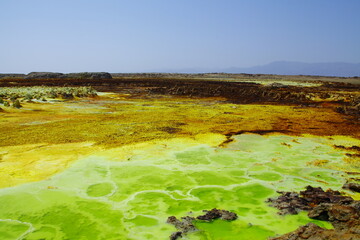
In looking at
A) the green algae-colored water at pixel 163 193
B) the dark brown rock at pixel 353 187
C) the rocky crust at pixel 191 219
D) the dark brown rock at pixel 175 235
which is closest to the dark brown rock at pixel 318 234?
the green algae-colored water at pixel 163 193

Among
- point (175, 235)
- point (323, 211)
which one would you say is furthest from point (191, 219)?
point (323, 211)

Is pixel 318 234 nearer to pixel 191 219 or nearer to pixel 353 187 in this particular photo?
pixel 191 219

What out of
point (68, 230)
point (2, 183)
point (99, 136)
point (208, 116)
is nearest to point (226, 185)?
point (68, 230)

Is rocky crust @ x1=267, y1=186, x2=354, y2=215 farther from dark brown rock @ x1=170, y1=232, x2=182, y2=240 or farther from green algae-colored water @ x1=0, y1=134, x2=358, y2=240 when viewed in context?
dark brown rock @ x1=170, y1=232, x2=182, y2=240

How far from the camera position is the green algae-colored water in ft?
17.6

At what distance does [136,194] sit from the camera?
6859 millimetres

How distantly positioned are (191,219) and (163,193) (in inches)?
57.9

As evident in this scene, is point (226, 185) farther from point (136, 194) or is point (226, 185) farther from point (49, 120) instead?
point (49, 120)

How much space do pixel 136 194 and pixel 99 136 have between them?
5.82 m

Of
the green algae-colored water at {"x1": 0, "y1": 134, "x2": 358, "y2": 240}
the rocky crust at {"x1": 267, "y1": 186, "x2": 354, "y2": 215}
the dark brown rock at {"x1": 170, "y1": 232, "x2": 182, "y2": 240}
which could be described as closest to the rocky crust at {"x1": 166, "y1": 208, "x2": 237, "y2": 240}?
the dark brown rock at {"x1": 170, "y1": 232, "x2": 182, "y2": 240}

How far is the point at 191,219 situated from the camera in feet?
18.4

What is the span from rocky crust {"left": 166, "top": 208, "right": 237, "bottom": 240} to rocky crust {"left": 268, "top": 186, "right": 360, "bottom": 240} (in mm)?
1115

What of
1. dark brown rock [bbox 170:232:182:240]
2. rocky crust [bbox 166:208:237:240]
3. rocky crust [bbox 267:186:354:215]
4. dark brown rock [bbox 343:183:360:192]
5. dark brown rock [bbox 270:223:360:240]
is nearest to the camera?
dark brown rock [bbox 270:223:360:240]

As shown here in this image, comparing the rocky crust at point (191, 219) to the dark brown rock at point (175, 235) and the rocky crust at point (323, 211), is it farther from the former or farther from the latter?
the rocky crust at point (323, 211)
